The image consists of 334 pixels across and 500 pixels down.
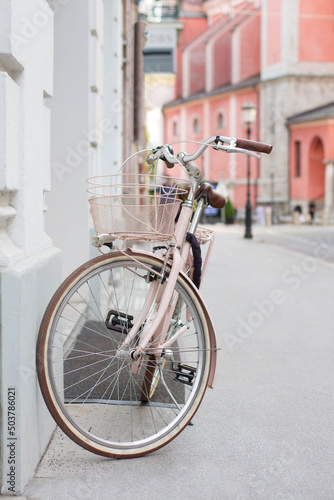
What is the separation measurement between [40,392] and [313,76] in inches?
1666

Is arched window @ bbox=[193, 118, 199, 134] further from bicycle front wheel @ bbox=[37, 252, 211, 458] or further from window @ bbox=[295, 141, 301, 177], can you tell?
bicycle front wheel @ bbox=[37, 252, 211, 458]

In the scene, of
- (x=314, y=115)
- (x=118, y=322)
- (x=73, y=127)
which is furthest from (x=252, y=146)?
(x=314, y=115)

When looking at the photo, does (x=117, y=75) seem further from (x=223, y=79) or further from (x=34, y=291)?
(x=223, y=79)

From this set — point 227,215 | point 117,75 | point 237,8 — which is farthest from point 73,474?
point 237,8

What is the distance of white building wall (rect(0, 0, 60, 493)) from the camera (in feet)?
8.20

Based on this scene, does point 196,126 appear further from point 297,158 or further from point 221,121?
point 297,158

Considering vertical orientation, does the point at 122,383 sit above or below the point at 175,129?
below

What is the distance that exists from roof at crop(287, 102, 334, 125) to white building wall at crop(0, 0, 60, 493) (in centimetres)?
3809

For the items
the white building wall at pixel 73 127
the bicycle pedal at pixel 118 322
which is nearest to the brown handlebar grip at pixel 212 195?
the bicycle pedal at pixel 118 322

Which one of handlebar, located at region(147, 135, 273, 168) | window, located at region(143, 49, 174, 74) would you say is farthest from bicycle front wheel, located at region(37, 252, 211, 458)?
window, located at region(143, 49, 174, 74)

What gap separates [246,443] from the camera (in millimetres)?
3258

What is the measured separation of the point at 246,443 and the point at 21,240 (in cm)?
144

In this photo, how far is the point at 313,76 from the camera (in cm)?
4256

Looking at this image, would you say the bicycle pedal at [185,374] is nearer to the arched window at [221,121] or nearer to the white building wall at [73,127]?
the white building wall at [73,127]
